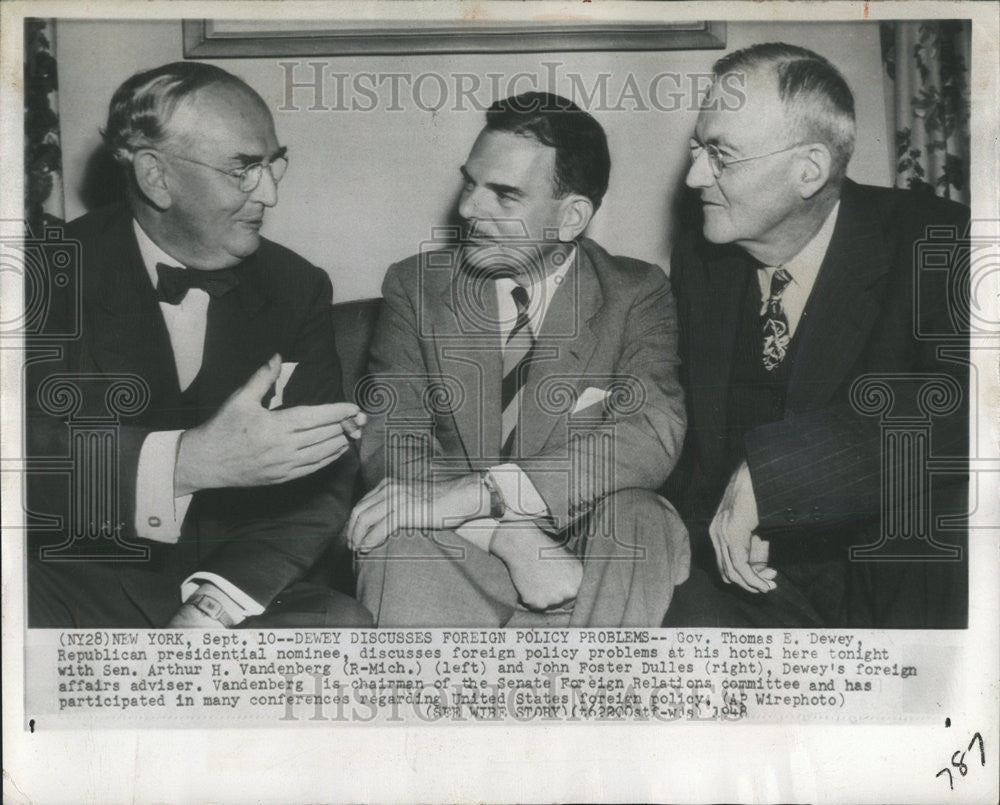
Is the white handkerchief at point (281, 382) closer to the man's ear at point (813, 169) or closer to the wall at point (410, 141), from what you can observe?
the wall at point (410, 141)

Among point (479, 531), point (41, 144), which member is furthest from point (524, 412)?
point (41, 144)

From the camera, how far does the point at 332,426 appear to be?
2863 millimetres

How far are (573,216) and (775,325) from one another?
0.68 meters

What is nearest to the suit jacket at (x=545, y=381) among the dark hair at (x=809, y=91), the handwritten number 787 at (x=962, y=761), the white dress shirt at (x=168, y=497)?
the white dress shirt at (x=168, y=497)

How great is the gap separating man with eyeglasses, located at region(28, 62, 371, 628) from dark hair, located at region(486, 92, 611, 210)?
2.28ft

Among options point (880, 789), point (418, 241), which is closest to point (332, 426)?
point (418, 241)

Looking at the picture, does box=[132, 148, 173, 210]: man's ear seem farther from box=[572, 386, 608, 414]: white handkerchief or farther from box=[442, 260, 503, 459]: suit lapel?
box=[572, 386, 608, 414]: white handkerchief

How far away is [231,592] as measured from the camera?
285 centimetres

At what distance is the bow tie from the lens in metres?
2.88

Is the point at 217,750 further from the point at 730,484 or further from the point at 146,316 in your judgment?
the point at 730,484

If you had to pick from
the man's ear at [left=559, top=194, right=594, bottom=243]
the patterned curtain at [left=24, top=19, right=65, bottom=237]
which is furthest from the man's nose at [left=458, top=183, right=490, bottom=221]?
the patterned curtain at [left=24, top=19, right=65, bottom=237]

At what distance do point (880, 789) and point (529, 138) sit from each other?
2174 mm

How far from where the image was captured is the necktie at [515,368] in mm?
2850

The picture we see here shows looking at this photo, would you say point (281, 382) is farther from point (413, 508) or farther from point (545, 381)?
point (545, 381)
